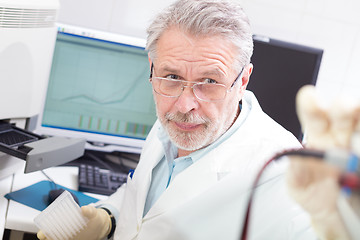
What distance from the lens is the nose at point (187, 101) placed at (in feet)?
3.82

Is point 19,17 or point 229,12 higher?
point 229,12

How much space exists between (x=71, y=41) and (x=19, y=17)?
384 mm

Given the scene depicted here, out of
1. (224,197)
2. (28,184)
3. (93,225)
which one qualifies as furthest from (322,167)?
(28,184)

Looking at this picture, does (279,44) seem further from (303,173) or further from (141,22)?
(303,173)

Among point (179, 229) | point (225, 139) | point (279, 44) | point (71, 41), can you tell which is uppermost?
point (279, 44)

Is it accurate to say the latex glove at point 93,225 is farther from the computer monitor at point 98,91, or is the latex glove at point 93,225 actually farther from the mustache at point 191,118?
the computer monitor at point 98,91

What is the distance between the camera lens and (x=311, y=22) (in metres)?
2.09

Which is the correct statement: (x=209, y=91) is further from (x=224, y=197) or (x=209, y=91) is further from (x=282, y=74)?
(x=282, y=74)

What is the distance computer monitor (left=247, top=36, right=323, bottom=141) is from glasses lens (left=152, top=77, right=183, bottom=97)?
2.24 feet

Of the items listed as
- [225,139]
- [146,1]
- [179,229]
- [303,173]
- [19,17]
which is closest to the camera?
[303,173]

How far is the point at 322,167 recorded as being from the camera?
529 millimetres

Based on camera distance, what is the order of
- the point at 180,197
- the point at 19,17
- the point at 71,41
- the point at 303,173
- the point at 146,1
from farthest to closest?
the point at 146,1, the point at 71,41, the point at 19,17, the point at 180,197, the point at 303,173

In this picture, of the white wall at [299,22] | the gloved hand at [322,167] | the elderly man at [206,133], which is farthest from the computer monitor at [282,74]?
the gloved hand at [322,167]

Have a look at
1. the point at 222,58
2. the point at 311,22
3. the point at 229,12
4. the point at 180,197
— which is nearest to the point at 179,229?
the point at 180,197
